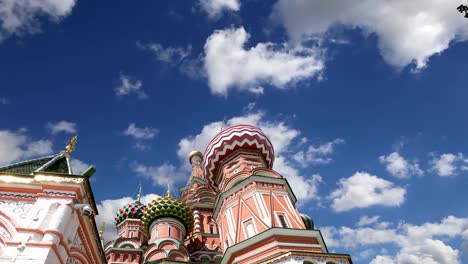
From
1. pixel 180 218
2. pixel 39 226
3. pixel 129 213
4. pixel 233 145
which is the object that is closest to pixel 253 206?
pixel 233 145

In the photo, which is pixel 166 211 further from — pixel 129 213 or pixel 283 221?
pixel 283 221

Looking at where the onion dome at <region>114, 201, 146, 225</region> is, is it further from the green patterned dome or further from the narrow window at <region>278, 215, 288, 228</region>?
the narrow window at <region>278, 215, 288, 228</region>

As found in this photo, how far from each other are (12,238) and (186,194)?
26.6 meters

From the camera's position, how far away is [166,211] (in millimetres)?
23984

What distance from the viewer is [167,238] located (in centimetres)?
2203

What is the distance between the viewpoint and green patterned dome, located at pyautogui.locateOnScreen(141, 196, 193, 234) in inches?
942

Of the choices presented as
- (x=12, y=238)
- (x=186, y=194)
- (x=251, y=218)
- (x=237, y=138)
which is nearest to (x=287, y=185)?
(x=251, y=218)

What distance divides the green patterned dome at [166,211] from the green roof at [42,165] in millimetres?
13808

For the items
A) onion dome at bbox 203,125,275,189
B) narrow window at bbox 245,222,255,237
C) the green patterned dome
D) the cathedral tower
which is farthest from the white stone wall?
the green patterned dome

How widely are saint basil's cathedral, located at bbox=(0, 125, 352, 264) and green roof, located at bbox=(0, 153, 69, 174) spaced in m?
0.03

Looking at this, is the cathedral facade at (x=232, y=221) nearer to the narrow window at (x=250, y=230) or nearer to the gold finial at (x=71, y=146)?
the narrow window at (x=250, y=230)

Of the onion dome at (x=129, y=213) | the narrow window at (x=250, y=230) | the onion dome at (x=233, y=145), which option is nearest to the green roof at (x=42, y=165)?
the narrow window at (x=250, y=230)

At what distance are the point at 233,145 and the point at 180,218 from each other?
719 centimetres

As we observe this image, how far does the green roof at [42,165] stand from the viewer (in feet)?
32.7
